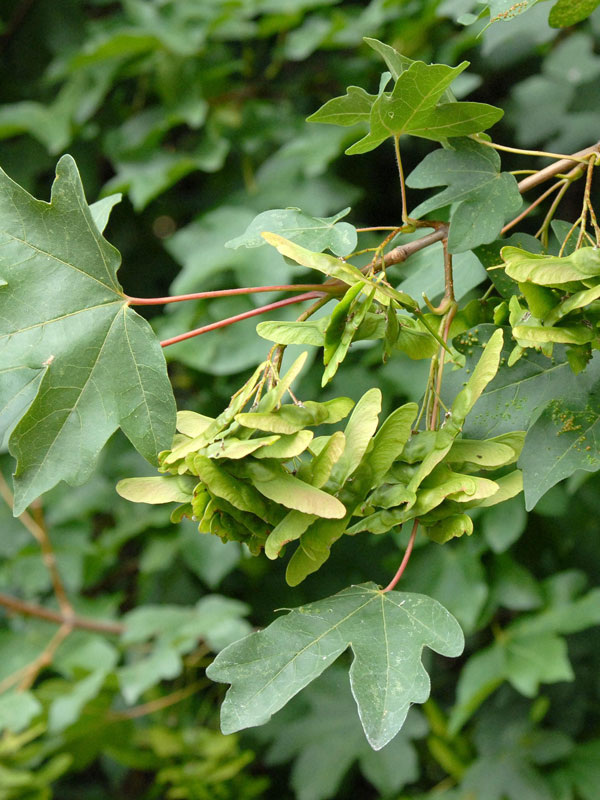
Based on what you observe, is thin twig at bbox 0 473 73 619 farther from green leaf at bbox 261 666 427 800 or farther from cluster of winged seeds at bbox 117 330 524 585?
cluster of winged seeds at bbox 117 330 524 585

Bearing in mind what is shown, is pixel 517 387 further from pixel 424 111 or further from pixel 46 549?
pixel 46 549

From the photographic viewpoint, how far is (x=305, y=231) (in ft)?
1.88

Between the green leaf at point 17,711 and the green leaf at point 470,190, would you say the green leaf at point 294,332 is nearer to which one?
the green leaf at point 470,190

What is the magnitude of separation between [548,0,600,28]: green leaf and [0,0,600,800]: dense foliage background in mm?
567

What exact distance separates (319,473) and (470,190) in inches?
9.7

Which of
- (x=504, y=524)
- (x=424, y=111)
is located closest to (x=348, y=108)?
(x=424, y=111)

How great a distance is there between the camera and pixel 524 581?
1.29 metres

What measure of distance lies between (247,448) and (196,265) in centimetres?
84

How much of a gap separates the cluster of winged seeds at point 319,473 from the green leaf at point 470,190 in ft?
0.34

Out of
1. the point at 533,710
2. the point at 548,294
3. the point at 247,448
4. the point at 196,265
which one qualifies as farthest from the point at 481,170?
the point at 533,710

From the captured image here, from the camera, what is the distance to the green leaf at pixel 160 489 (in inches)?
19.8

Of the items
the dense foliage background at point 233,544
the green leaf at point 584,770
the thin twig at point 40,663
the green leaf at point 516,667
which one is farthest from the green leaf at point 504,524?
the thin twig at point 40,663

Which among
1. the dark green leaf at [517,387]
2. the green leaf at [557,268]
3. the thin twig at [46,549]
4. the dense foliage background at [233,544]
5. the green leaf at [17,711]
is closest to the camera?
the green leaf at [557,268]

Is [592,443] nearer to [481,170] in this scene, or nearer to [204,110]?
[481,170]
